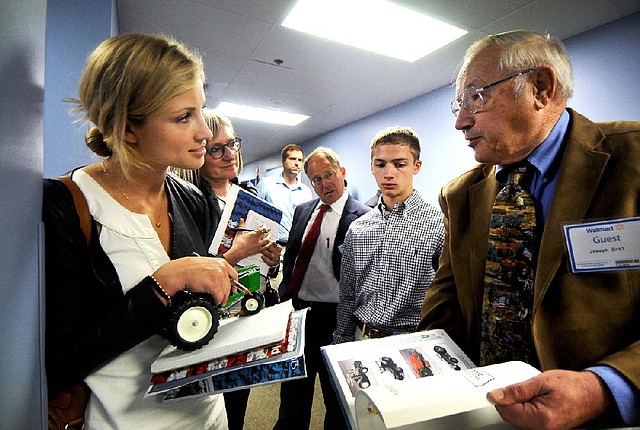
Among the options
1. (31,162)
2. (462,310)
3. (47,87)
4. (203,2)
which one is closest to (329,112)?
(203,2)

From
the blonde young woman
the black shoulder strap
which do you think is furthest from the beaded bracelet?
the black shoulder strap

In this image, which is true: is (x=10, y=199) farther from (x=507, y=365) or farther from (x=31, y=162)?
(x=507, y=365)

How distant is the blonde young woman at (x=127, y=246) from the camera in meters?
0.70

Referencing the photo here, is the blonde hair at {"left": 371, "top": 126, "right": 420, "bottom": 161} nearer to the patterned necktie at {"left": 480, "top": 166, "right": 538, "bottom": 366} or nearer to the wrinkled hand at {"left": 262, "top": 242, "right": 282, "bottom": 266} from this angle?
the wrinkled hand at {"left": 262, "top": 242, "right": 282, "bottom": 266}

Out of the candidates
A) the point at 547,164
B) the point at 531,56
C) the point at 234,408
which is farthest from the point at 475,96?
the point at 234,408

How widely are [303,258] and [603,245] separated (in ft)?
5.46

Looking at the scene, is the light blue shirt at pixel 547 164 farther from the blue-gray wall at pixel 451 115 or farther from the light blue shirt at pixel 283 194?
the light blue shirt at pixel 283 194

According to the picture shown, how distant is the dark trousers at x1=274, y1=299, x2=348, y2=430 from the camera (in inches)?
82.4

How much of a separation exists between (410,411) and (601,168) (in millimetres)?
751

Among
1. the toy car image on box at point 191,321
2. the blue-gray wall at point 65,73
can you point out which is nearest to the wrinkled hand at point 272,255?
the toy car image on box at point 191,321

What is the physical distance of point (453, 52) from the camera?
351cm

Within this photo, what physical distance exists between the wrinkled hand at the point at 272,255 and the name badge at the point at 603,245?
3.57 ft

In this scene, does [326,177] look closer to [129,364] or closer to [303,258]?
[303,258]

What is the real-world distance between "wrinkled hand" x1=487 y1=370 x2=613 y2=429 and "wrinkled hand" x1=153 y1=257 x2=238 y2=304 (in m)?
0.56
